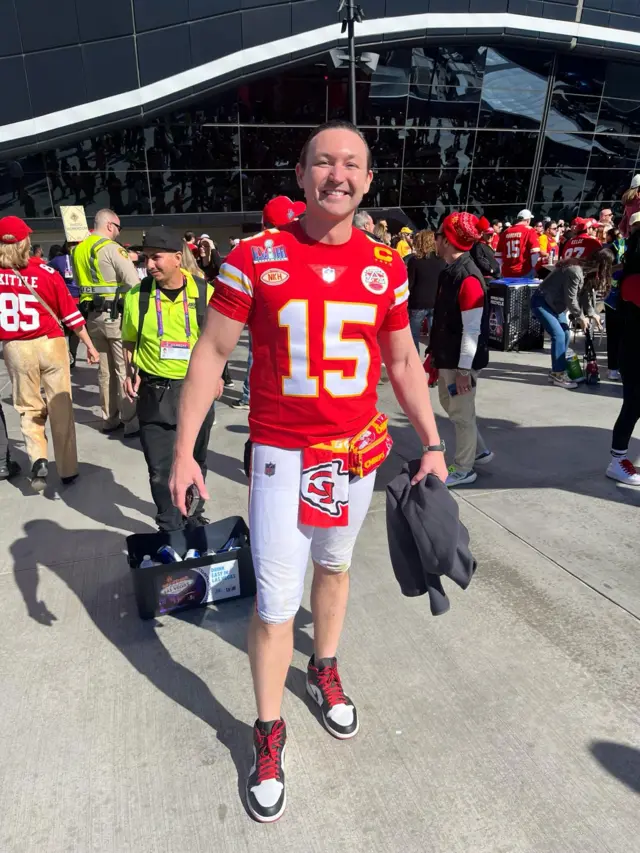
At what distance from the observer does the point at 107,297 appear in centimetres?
599

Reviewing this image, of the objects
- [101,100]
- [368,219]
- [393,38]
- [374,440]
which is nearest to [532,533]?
[374,440]

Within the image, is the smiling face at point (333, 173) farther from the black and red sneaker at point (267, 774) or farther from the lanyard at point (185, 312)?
the lanyard at point (185, 312)

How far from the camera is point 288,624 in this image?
2.07m

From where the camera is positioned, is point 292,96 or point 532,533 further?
point 292,96

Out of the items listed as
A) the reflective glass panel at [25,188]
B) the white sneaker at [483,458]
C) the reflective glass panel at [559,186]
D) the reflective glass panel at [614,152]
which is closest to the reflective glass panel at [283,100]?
the reflective glass panel at [25,188]

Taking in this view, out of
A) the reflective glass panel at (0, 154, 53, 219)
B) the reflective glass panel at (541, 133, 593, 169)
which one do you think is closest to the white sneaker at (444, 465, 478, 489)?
the reflective glass panel at (0, 154, 53, 219)

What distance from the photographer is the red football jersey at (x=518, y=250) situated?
9.79 meters

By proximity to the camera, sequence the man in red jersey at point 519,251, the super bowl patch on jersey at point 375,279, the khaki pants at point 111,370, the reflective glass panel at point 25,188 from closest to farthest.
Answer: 1. the super bowl patch on jersey at point 375,279
2. the khaki pants at point 111,370
3. the man in red jersey at point 519,251
4. the reflective glass panel at point 25,188

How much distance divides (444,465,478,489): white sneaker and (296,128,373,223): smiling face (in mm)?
3162

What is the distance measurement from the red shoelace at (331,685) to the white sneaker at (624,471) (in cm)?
316

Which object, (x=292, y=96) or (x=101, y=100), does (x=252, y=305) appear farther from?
(x=292, y=96)

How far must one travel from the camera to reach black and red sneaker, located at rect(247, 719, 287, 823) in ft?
6.69

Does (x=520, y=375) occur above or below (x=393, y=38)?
below

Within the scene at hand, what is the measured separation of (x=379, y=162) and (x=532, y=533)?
70.2ft
